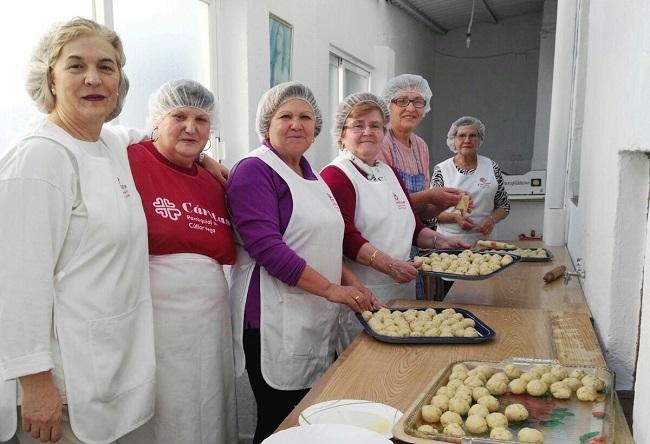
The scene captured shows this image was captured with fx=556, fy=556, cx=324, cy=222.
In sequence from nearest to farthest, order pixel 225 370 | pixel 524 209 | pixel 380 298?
pixel 225 370, pixel 380 298, pixel 524 209

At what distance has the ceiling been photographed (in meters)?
6.17

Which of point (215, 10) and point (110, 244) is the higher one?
point (215, 10)

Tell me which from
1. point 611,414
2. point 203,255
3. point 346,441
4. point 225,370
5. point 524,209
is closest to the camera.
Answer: point 346,441

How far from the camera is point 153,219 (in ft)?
5.00

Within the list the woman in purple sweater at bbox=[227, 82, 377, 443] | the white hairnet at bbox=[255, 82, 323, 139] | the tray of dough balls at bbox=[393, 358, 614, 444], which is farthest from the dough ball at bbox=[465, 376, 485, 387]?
the white hairnet at bbox=[255, 82, 323, 139]

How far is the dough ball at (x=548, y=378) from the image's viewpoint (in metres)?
1.19

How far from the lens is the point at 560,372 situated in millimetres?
1223

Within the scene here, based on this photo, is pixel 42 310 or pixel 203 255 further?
pixel 203 255

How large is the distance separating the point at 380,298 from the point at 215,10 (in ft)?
6.08

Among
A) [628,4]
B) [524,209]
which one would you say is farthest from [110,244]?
[524,209]

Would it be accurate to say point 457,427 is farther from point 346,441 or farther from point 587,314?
point 587,314

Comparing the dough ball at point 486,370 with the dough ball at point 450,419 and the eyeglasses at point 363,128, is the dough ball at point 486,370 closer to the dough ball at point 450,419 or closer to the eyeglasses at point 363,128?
the dough ball at point 450,419

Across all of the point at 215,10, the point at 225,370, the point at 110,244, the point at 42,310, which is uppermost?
the point at 215,10

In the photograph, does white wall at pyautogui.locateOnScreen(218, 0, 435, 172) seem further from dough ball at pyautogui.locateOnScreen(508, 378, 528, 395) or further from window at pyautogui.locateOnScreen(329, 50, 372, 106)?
dough ball at pyautogui.locateOnScreen(508, 378, 528, 395)
